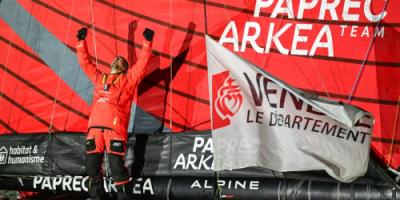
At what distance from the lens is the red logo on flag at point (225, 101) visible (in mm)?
5016

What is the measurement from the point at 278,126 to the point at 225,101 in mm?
489

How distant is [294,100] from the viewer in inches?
194

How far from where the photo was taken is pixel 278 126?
4941 millimetres

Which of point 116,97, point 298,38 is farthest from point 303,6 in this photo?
point 116,97

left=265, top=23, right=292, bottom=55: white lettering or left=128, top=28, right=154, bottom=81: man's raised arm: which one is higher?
left=265, top=23, right=292, bottom=55: white lettering

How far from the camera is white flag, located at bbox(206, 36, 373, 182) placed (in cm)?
480

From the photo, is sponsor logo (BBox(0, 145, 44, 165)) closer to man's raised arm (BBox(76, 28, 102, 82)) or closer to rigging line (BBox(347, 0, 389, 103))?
man's raised arm (BBox(76, 28, 102, 82))

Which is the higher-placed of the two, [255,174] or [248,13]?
[248,13]

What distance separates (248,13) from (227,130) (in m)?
1.66

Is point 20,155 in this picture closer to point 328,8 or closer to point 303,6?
point 303,6

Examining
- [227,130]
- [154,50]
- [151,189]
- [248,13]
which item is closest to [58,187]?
[151,189]

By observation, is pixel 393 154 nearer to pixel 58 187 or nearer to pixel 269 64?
pixel 269 64

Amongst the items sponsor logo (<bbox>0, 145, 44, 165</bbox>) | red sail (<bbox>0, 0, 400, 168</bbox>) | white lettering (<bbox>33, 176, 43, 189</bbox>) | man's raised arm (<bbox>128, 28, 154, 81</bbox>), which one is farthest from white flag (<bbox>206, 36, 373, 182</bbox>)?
sponsor logo (<bbox>0, 145, 44, 165</bbox>)

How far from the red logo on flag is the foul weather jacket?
105 centimetres
